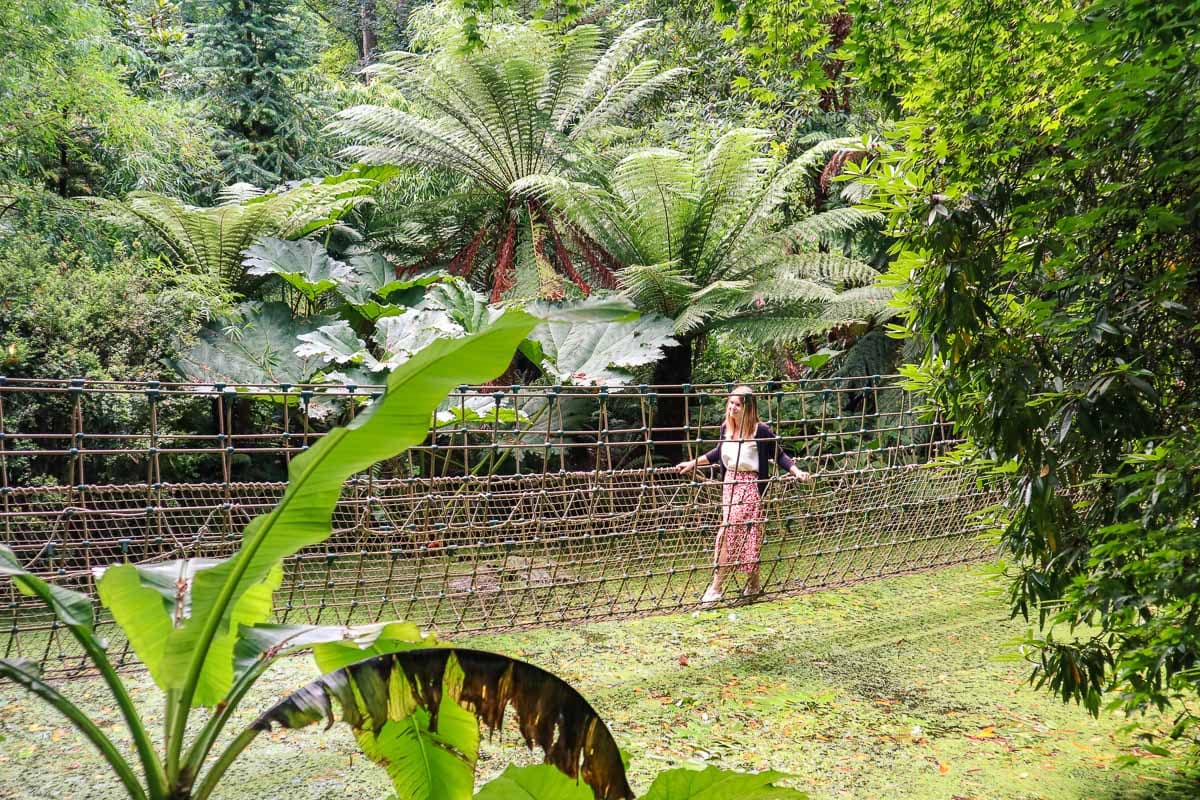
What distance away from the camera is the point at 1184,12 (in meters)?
1.48

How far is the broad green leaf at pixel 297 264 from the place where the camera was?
17.7 ft

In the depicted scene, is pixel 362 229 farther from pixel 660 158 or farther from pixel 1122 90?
pixel 1122 90

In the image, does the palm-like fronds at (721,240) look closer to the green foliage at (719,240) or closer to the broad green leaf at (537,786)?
the green foliage at (719,240)

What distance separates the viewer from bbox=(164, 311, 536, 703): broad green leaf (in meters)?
1.30

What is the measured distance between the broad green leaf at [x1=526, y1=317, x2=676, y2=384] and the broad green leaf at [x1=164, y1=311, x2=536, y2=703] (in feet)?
12.5

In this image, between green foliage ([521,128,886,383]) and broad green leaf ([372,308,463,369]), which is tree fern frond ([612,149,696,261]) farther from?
broad green leaf ([372,308,463,369])

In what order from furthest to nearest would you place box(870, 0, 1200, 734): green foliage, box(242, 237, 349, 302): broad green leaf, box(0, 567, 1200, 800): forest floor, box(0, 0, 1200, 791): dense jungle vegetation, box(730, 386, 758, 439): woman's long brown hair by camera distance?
box(242, 237, 349, 302): broad green leaf, box(730, 386, 758, 439): woman's long brown hair, box(0, 567, 1200, 800): forest floor, box(0, 0, 1200, 791): dense jungle vegetation, box(870, 0, 1200, 734): green foliage

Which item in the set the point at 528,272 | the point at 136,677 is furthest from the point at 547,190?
the point at 136,677

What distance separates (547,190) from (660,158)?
810mm

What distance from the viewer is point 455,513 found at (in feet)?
12.1

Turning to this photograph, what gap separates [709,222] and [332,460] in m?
4.87

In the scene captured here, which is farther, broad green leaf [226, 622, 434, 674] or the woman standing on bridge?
the woman standing on bridge

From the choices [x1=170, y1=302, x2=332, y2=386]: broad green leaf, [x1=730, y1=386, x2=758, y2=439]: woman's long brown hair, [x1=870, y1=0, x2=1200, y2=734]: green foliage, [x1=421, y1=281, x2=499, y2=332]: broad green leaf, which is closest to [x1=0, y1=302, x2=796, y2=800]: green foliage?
[x1=870, y1=0, x2=1200, y2=734]: green foliage

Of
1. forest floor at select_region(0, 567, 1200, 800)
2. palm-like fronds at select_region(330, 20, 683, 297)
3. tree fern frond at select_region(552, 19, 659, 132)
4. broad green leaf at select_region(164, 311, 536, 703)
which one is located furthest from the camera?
tree fern frond at select_region(552, 19, 659, 132)
